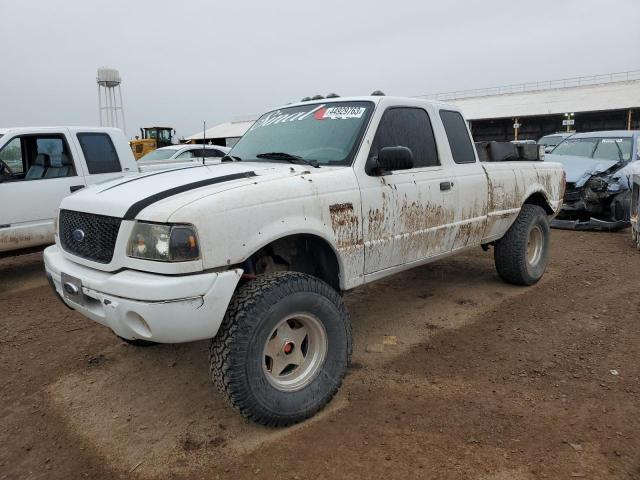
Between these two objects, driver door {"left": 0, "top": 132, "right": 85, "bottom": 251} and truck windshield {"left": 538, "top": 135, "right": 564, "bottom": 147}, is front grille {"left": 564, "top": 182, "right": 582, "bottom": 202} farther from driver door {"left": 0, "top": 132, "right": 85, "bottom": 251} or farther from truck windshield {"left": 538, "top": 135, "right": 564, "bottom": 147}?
driver door {"left": 0, "top": 132, "right": 85, "bottom": 251}

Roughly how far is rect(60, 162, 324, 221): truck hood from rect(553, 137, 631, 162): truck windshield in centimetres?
889

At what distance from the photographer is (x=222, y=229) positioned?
268 cm

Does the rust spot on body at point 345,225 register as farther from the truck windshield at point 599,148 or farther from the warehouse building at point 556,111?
the warehouse building at point 556,111

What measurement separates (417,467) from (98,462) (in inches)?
66.9

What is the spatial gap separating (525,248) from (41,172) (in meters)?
5.87

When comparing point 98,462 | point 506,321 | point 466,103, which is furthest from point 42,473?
point 466,103

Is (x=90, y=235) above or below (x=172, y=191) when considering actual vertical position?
below

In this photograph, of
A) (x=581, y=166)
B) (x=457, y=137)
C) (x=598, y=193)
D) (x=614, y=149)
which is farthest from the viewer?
(x=614, y=149)

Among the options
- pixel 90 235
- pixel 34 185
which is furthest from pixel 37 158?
pixel 90 235

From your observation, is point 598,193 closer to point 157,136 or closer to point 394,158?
point 394,158

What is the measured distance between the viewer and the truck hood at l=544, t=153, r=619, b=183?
9211mm

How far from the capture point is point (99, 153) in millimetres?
6777

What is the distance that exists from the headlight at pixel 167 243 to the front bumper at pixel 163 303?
10 centimetres

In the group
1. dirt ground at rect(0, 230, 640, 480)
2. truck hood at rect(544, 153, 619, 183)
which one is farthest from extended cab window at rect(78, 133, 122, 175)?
truck hood at rect(544, 153, 619, 183)
